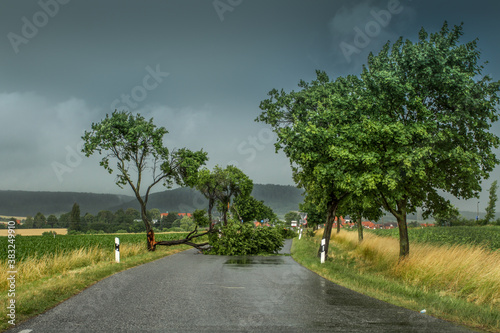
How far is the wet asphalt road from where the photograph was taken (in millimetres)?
6293

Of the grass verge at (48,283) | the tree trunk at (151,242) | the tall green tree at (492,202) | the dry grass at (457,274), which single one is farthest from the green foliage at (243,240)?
the tall green tree at (492,202)

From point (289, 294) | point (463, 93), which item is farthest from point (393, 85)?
point (289, 294)

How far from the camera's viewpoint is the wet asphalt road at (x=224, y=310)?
20.6ft

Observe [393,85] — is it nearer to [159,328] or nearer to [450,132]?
[450,132]

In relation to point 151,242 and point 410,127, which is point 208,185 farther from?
point 410,127

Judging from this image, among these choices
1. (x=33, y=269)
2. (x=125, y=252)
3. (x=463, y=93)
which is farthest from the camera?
(x=125, y=252)

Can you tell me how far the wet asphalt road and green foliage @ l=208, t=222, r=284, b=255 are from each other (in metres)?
14.2

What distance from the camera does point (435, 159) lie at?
1639 cm

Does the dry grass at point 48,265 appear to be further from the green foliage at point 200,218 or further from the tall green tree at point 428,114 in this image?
the green foliage at point 200,218

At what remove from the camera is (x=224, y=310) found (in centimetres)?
757

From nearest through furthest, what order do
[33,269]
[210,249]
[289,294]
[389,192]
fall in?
[289,294], [33,269], [389,192], [210,249]

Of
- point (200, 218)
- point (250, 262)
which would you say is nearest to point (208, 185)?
point (200, 218)

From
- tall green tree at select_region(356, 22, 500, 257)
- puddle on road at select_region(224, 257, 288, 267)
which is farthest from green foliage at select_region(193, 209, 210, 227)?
tall green tree at select_region(356, 22, 500, 257)

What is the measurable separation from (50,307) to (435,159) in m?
14.3
